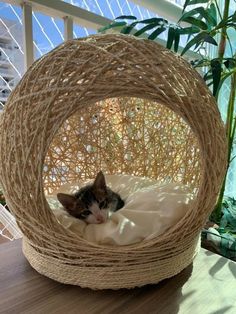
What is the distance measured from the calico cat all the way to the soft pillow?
33 mm

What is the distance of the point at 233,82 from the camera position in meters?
1.10

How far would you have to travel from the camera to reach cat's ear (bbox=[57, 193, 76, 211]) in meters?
0.74

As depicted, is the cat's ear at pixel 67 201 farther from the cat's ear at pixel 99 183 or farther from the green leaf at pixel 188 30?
the green leaf at pixel 188 30

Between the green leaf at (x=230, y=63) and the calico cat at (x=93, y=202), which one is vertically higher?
the green leaf at (x=230, y=63)

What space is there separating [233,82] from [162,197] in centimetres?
64

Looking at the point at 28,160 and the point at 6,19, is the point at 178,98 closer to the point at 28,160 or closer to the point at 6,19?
the point at 28,160

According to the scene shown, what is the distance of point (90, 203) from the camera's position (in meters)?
0.81

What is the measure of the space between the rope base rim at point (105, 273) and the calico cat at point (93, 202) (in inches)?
6.9

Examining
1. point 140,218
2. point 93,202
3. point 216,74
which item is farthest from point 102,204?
point 216,74

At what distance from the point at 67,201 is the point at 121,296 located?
0.28 m

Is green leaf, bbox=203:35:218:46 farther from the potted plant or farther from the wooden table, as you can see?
the wooden table

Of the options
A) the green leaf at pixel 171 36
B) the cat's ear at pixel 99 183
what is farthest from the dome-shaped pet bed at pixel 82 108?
the green leaf at pixel 171 36

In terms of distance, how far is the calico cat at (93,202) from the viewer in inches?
29.6

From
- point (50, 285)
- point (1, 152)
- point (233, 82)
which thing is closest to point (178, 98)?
point (1, 152)
